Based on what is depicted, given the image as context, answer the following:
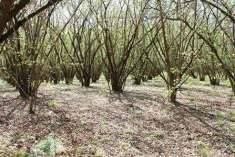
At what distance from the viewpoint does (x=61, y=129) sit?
934 centimetres

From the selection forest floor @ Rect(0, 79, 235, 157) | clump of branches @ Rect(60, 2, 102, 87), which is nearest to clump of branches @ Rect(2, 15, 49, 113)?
forest floor @ Rect(0, 79, 235, 157)

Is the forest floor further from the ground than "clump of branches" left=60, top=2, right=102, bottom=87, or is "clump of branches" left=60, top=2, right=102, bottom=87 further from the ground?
"clump of branches" left=60, top=2, right=102, bottom=87

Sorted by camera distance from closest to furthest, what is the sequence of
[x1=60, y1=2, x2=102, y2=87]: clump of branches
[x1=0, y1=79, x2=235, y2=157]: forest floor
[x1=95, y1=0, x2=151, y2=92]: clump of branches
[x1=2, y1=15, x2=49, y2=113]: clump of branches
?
[x1=0, y1=79, x2=235, y2=157]: forest floor
[x1=2, y1=15, x2=49, y2=113]: clump of branches
[x1=95, y1=0, x2=151, y2=92]: clump of branches
[x1=60, y1=2, x2=102, y2=87]: clump of branches

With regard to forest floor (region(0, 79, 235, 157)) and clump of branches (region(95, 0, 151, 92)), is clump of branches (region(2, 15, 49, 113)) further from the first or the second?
clump of branches (region(95, 0, 151, 92))

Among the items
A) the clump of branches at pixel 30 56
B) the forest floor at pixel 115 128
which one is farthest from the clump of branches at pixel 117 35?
the clump of branches at pixel 30 56

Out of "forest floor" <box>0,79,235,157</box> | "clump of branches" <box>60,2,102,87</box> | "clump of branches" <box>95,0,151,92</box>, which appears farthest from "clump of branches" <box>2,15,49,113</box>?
"clump of branches" <box>60,2,102,87</box>

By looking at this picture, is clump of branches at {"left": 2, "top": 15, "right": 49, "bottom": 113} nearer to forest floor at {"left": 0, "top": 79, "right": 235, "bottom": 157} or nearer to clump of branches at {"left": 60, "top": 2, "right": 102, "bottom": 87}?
forest floor at {"left": 0, "top": 79, "right": 235, "bottom": 157}

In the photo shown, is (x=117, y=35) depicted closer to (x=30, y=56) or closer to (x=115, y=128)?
(x=30, y=56)

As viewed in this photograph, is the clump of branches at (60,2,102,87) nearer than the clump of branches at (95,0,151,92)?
No

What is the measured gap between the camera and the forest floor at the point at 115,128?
8391 mm

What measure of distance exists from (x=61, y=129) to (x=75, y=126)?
0.45 metres

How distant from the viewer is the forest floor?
8.39 metres

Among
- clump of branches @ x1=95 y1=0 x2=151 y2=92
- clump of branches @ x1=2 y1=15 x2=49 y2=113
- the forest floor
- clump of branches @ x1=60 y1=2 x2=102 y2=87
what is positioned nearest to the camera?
the forest floor

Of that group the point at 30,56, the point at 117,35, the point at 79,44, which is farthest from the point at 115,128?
the point at 79,44
